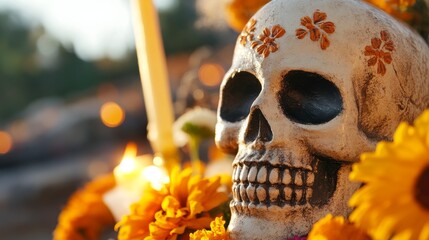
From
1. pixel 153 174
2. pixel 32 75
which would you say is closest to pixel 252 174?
pixel 153 174

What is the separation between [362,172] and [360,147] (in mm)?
351

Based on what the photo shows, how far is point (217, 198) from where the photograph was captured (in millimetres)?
1295

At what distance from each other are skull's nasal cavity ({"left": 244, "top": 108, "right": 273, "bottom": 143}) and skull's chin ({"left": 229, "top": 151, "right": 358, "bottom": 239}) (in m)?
0.04

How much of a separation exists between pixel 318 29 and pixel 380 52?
0.33ft

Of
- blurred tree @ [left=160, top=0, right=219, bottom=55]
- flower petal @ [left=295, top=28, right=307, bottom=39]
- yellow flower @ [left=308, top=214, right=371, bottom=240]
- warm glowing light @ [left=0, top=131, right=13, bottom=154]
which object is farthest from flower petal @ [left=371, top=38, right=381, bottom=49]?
blurred tree @ [left=160, top=0, right=219, bottom=55]

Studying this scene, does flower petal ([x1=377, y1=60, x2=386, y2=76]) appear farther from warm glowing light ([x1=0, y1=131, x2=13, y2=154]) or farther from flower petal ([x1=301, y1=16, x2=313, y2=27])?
warm glowing light ([x1=0, y1=131, x2=13, y2=154])

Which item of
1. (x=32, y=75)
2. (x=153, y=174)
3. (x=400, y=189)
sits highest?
(x=400, y=189)

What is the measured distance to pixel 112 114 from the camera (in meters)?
6.67

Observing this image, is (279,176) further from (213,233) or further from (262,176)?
(213,233)

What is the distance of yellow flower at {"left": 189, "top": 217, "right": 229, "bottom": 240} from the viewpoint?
114 cm

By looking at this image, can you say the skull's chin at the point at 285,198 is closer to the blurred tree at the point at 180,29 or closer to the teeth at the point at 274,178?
the teeth at the point at 274,178

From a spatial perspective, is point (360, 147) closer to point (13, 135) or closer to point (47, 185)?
point (47, 185)

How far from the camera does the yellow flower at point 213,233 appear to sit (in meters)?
→ 1.14

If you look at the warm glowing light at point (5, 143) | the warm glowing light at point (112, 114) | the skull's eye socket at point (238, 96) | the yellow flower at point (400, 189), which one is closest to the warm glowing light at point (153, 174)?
the skull's eye socket at point (238, 96)
